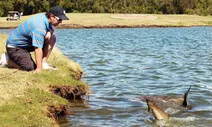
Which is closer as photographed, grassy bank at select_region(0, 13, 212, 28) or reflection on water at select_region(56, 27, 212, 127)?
reflection on water at select_region(56, 27, 212, 127)

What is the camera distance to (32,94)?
30.7 feet

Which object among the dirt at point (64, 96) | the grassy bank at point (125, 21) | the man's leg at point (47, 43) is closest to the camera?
the dirt at point (64, 96)

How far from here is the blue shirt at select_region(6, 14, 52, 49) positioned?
37.0ft

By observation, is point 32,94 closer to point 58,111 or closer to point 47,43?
point 58,111

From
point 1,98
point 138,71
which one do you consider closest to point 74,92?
point 1,98

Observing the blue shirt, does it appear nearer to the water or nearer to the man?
the man

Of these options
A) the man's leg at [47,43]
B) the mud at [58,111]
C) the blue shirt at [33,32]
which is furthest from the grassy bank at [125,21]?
the mud at [58,111]

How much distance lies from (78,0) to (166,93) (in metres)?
107

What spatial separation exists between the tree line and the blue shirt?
346 ft

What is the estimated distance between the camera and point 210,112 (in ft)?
36.3

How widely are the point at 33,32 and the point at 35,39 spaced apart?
0.67 ft

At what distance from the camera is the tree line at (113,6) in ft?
383

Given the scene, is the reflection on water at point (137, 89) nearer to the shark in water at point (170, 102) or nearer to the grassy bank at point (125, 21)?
the shark in water at point (170, 102)

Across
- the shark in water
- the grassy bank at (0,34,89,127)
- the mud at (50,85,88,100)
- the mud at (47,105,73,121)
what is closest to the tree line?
the shark in water
